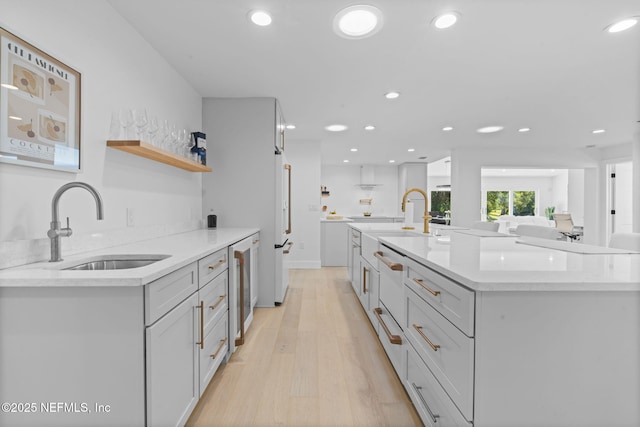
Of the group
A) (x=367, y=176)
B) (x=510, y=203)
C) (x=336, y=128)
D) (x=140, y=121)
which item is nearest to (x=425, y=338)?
(x=140, y=121)

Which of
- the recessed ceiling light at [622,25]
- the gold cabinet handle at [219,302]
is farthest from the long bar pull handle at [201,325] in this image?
the recessed ceiling light at [622,25]

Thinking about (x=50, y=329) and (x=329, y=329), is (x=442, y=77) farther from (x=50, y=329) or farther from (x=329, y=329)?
(x=50, y=329)

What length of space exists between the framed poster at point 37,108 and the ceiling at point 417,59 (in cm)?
74

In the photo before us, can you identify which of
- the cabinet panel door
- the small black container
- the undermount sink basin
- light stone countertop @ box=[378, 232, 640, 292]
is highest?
the small black container

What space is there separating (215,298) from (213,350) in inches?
12.2

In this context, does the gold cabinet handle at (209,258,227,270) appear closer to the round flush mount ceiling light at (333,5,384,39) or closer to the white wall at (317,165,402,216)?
the round flush mount ceiling light at (333,5,384,39)

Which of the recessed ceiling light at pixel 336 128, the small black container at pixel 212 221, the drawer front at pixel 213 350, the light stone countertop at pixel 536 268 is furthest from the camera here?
the recessed ceiling light at pixel 336 128

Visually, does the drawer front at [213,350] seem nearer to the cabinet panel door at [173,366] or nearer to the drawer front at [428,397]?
the cabinet panel door at [173,366]

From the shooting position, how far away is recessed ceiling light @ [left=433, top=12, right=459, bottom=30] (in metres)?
1.86

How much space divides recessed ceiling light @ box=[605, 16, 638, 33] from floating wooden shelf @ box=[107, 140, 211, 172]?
10.1ft

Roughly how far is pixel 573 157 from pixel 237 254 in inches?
272

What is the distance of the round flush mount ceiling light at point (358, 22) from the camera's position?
6.08 ft

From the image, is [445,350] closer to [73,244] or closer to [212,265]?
[212,265]

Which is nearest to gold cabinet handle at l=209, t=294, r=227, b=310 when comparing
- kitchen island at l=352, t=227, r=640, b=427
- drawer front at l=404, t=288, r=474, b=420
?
drawer front at l=404, t=288, r=474, b=420
